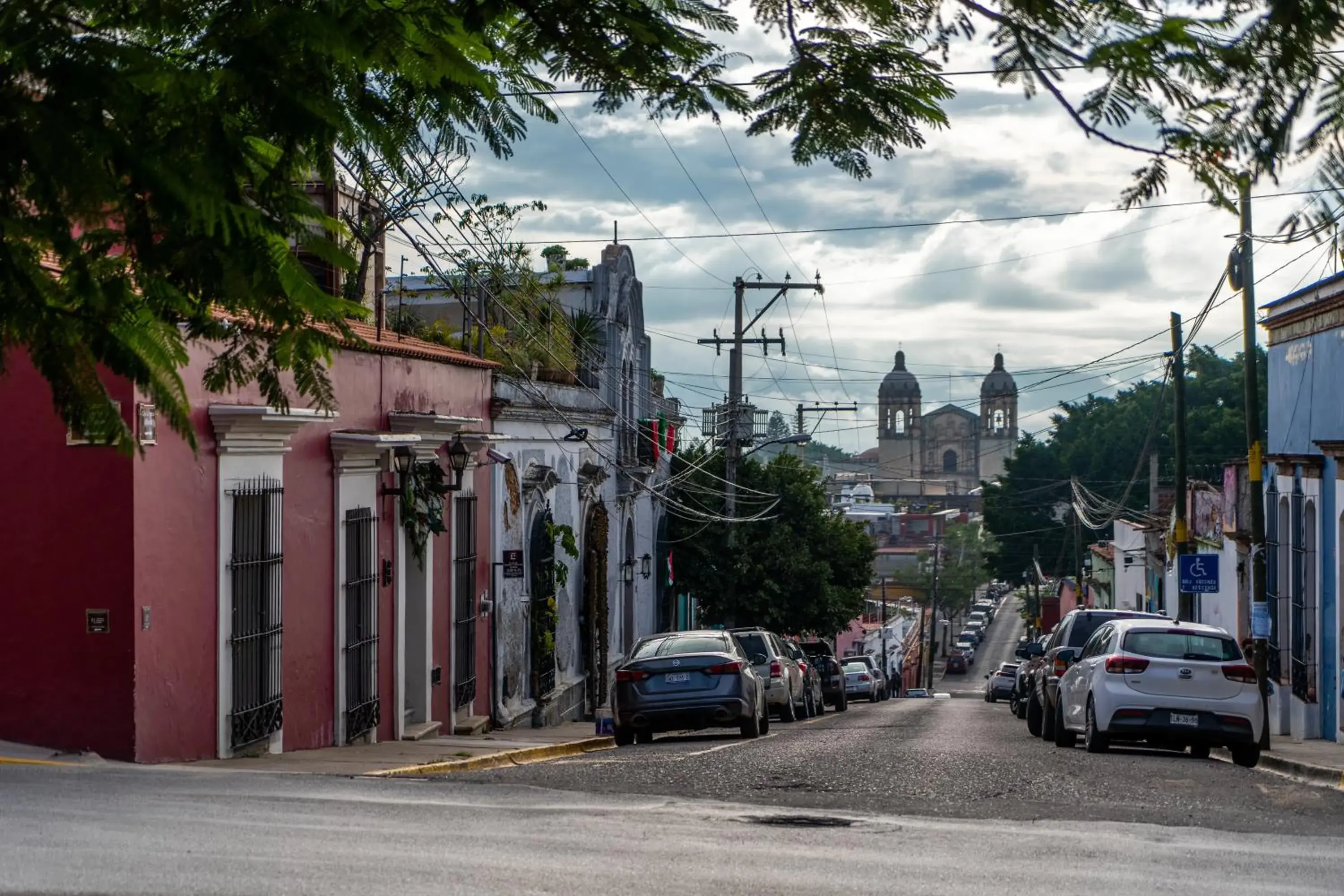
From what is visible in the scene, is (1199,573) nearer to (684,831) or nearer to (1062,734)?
(1062,734)

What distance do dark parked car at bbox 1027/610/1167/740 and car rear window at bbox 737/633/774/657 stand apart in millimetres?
4586

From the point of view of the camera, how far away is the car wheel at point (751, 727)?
20859mm

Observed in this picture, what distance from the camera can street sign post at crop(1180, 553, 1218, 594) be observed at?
2739cm

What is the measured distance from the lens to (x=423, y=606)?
22.0 meters

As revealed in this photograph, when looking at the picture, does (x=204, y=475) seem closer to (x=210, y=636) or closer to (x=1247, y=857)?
(x=210, y=636)

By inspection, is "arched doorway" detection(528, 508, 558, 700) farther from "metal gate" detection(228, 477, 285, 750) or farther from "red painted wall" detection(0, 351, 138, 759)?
"red painted wall" detection(0, 351, 138, 759)

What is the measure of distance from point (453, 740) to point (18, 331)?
47.8ft

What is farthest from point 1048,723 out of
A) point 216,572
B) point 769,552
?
point 769,552

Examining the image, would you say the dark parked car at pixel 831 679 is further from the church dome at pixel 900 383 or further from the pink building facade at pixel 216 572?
the church dome at pixel 900 383

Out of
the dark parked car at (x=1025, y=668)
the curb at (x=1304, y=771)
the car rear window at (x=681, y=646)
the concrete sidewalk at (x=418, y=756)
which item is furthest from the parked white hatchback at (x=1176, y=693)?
the concrete sidewalk at (x=418, y=756)

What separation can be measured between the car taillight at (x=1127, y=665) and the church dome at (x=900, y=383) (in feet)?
589

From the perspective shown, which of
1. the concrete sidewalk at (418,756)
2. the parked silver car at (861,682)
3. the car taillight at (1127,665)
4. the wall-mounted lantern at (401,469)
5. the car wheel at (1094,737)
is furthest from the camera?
the parked silver car at (861,682)

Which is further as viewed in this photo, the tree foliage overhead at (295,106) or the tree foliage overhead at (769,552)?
the tree foliage overhead at (769,552)

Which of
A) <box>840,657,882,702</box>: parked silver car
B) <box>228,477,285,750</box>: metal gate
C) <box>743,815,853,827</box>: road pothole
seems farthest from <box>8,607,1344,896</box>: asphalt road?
<box>840,657,882,702</box>: parked silver car
